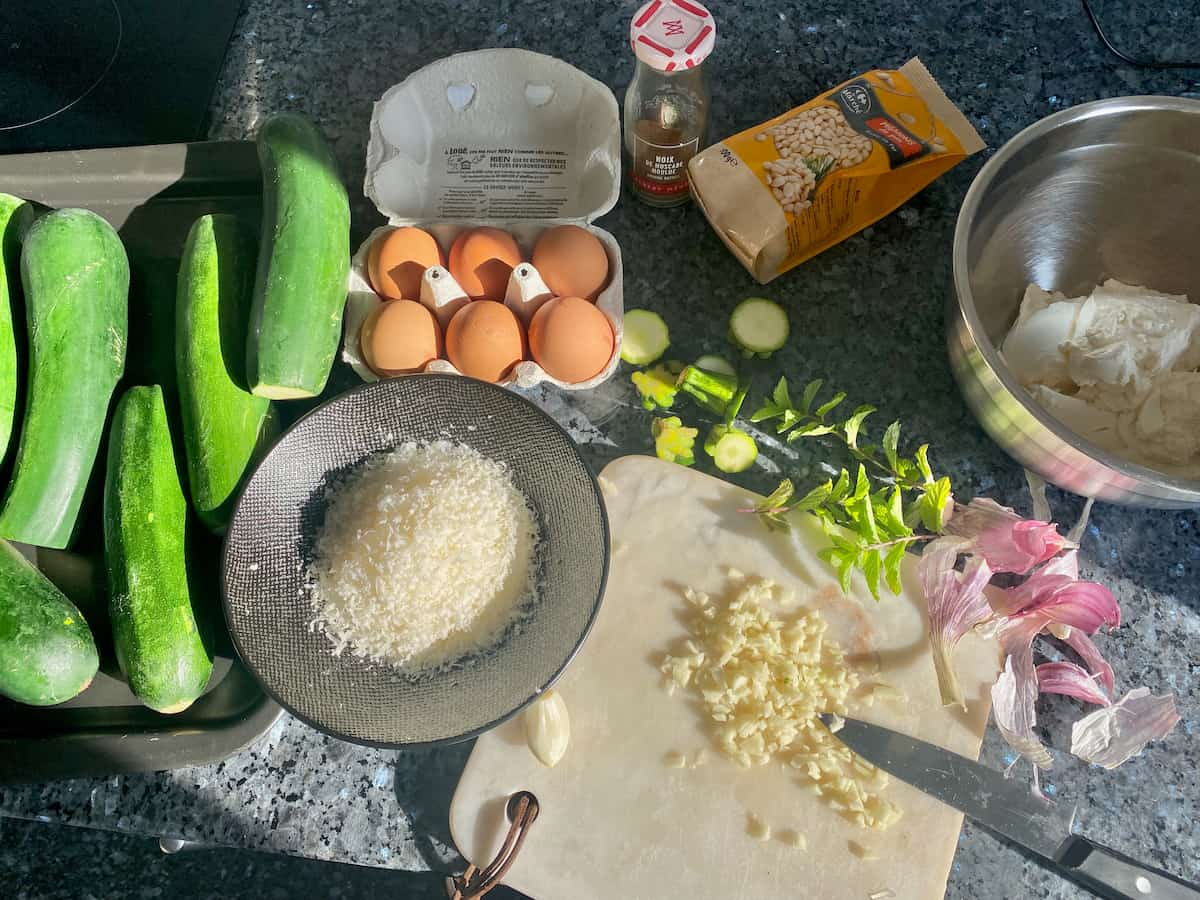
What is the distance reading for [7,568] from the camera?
0.84 m

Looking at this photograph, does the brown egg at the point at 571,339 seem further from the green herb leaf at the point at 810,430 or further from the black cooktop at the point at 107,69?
the black cooktop at the point at 107,69

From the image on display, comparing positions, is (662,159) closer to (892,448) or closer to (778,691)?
(892,448)

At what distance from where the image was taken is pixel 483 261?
950 mm

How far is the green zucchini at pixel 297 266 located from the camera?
0.88 metres

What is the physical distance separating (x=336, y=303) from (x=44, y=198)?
471 mm

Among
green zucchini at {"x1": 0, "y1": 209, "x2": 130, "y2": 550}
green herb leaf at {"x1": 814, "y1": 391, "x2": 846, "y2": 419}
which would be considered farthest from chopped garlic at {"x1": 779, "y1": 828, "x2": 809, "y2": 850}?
green zucchini at {"x1": 0, "y1": 209, "x2": 130, "y2": 550}

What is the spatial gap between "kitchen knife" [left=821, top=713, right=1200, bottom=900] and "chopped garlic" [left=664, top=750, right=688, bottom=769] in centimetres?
16

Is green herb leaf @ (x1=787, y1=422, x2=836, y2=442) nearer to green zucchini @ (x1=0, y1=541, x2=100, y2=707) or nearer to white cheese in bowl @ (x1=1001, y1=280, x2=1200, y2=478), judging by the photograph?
white cheese in bowl @ (x1=1001, y1=280, x2=1200, y2=478)

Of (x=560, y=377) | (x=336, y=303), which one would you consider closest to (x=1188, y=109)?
(x=560, y=377)

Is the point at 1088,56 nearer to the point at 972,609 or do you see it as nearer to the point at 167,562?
the point at 972,609

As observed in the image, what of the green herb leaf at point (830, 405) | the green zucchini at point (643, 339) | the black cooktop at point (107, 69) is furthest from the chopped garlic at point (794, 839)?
the black cooktop at point (107, 69)

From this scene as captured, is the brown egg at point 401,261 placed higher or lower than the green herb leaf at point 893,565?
higher

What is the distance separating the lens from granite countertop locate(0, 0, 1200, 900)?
0.89m

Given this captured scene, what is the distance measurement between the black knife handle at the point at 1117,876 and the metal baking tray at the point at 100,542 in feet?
2.77
